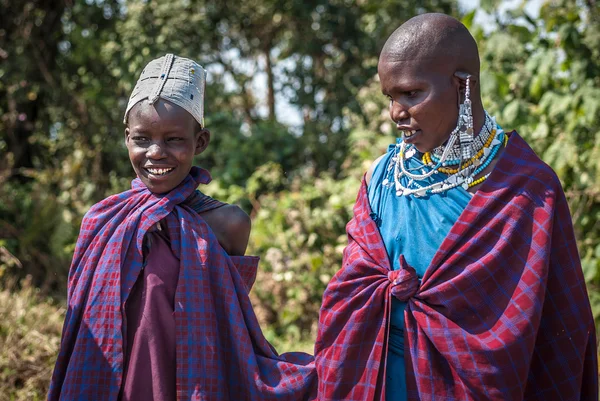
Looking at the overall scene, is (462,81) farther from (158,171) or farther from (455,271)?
(158,171)

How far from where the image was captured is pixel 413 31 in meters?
2.27

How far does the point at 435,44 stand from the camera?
7.36ft

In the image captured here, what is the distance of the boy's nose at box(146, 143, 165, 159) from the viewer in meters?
2.47

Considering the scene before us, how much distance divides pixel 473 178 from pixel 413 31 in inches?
20.5

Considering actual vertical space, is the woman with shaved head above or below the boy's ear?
below

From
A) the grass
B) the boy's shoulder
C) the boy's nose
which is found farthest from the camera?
the grass

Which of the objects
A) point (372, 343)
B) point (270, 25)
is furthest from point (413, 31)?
point (270, 25)

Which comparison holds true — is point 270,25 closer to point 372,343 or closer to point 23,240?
point 23,240

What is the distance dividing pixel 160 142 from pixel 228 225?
0.39 m

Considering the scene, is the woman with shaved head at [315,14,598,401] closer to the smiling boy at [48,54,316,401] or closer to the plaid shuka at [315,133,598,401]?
the plaid shuka at [315,133,598,401]

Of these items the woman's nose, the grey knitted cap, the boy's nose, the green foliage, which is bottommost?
the woman's nose

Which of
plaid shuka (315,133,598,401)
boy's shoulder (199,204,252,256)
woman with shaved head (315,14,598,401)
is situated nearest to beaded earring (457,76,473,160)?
woman with shaved head (315,14,598,401)

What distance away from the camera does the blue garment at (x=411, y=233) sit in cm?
232

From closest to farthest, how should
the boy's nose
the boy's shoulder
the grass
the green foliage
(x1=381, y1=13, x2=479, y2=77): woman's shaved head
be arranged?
(x1=381, y1=13, x2=479, y2=77): woman's shaved head
the boy's nose
the boy's shoulder
the grass
the green foliage
